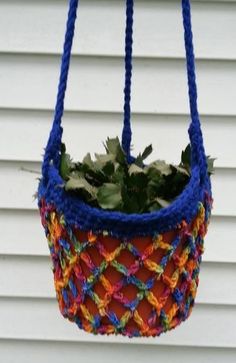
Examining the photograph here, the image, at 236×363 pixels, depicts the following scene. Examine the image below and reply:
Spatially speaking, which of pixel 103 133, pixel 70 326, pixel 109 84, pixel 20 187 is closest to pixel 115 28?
pixel 109 84

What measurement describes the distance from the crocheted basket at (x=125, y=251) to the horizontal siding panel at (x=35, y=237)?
22.1 inches

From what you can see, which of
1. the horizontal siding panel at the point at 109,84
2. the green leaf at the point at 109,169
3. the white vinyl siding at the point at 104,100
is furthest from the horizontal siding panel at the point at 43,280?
the green leaf at the point at 109,169

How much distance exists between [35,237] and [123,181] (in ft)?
2.07

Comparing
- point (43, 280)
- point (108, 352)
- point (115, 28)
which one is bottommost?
point (108, 352)

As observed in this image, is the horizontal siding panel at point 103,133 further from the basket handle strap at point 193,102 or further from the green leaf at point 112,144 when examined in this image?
the basket handle strap at point 193,102

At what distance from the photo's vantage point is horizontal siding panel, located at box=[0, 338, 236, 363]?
1487mm

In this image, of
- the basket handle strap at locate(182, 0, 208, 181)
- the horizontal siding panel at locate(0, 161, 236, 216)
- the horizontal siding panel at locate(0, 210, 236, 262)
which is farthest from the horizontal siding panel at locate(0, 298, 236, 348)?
the basket handle strap at locate(182, 0, 208, 181)

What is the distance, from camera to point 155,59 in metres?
1.37

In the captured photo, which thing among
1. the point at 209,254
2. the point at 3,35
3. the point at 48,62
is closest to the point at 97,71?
the point at 48,62

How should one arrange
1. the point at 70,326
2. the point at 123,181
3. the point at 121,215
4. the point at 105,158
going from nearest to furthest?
the point at 121,215 < the point at 123,181 < the point at 105,158 < the point at 70,326

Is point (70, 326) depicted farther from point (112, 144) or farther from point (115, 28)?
point (115, 28)

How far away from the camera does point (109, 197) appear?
78 centimetres

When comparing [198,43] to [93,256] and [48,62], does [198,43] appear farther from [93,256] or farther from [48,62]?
[93,256]

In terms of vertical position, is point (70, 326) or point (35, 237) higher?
point (35, 237)
